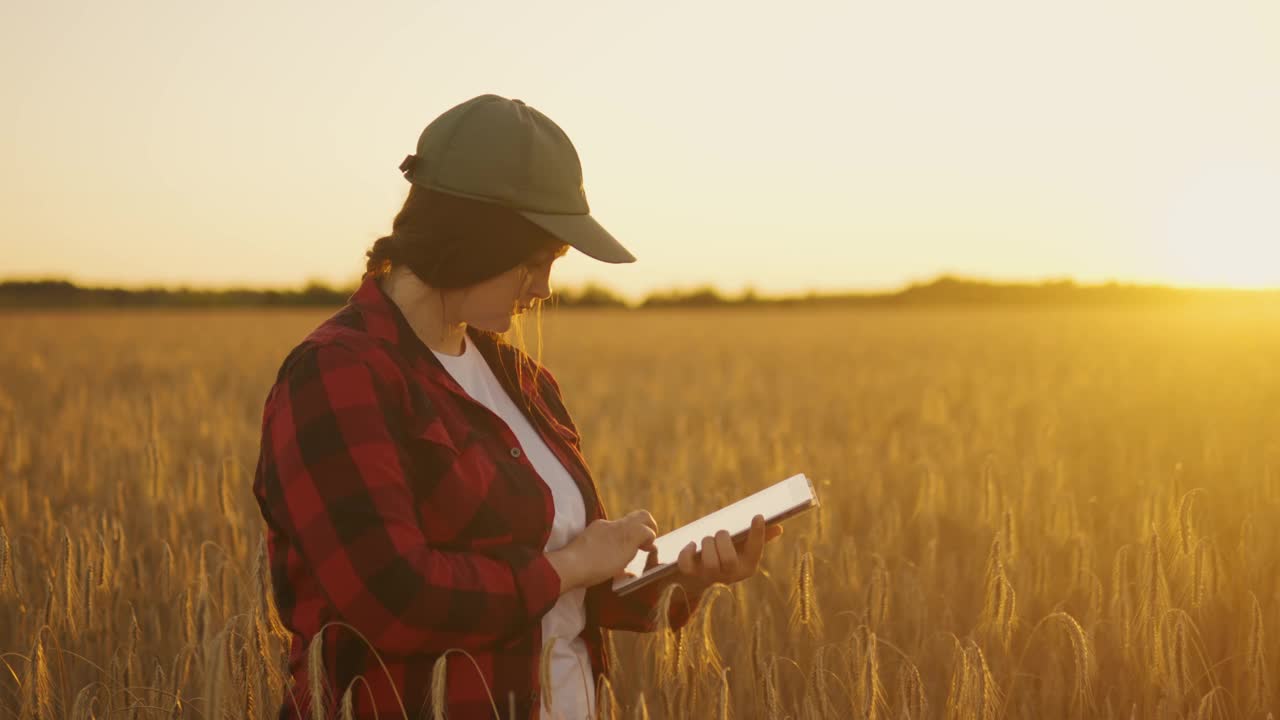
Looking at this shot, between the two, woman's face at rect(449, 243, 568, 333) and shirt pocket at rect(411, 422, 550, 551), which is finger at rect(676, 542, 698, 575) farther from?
woman's face at rect(449, 243, 568, 333)

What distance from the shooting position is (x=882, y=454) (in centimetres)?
548

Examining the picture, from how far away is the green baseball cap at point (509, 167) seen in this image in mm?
1577

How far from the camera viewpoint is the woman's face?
5.44ft

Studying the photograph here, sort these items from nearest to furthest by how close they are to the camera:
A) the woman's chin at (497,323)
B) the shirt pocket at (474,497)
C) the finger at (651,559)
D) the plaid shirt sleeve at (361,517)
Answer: the plaid shirt sleeve at (361,517) < the shirt pocket at (474,497) < the woman's chin at (497,323) < the finger at (651,559)

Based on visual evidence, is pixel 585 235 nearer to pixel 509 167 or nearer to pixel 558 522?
pixel 509 167

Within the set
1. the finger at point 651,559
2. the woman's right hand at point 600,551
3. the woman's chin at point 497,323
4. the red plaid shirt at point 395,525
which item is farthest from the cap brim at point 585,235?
the finger at point 651,559

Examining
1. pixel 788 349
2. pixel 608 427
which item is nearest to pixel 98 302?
pixel 788 349

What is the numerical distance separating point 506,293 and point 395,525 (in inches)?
16.7

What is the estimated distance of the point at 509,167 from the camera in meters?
1.58

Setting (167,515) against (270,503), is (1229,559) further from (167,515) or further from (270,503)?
(167,515)

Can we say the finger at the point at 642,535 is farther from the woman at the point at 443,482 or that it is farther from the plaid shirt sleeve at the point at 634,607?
the plaid shirt sleeve at the point at 634,607

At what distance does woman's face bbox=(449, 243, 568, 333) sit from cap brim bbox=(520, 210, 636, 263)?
0.17 ft

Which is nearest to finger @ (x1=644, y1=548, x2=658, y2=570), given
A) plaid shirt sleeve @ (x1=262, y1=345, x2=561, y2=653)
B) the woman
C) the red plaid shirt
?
the woman

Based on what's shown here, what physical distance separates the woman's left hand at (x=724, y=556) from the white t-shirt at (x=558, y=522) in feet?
0.67
